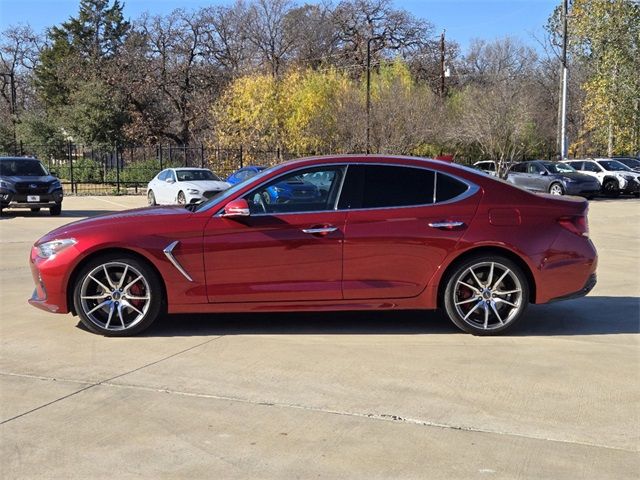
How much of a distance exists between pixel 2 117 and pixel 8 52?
9408 millimetres

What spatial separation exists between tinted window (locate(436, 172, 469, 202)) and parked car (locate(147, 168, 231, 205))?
1446cm

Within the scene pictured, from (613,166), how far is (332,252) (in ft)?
93.5

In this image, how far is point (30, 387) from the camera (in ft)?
15.3

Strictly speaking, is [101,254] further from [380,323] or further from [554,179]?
[554,179]

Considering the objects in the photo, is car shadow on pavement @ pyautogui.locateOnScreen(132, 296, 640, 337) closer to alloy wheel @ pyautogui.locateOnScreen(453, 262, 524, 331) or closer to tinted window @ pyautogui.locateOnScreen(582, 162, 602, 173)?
alloy wheel @ pyautogui.locateOnScreen(453, 262, 524, 331)

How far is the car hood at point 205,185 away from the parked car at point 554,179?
12.5m

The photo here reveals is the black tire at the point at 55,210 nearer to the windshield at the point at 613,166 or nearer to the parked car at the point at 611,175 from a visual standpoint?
the parked car at the point at 611,175

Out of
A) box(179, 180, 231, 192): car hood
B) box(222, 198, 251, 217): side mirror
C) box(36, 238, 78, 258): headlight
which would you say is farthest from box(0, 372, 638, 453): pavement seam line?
box(179, 180, 231, 192): car hood

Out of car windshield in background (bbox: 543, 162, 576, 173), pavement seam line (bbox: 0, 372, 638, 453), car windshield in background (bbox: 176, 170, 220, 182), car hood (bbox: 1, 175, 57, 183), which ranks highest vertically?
car windshield in background (bbox: 543, 162, 576, 173)

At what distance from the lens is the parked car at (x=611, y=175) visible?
29.3m

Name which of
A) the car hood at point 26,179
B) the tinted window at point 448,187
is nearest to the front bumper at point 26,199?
the car hood at point 26,179

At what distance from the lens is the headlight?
5.83 meters

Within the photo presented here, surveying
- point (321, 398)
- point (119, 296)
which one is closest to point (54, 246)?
point (119, 296)

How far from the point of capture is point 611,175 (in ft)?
97.2
